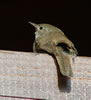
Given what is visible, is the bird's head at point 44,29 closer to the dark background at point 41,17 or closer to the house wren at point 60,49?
the house wren at point 60,49

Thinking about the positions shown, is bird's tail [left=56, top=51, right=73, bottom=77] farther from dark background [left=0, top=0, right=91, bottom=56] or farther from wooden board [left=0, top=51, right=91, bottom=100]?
dark background [left=0, top=0, right=91, bottom=56]

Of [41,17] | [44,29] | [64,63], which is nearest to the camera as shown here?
[64,63]

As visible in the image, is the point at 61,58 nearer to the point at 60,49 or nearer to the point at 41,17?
the point at 60,49

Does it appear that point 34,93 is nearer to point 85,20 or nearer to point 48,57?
point 48,57

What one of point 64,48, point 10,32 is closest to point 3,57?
point 64,48

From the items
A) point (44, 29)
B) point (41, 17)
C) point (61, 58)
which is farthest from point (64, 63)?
point (41, 17)
